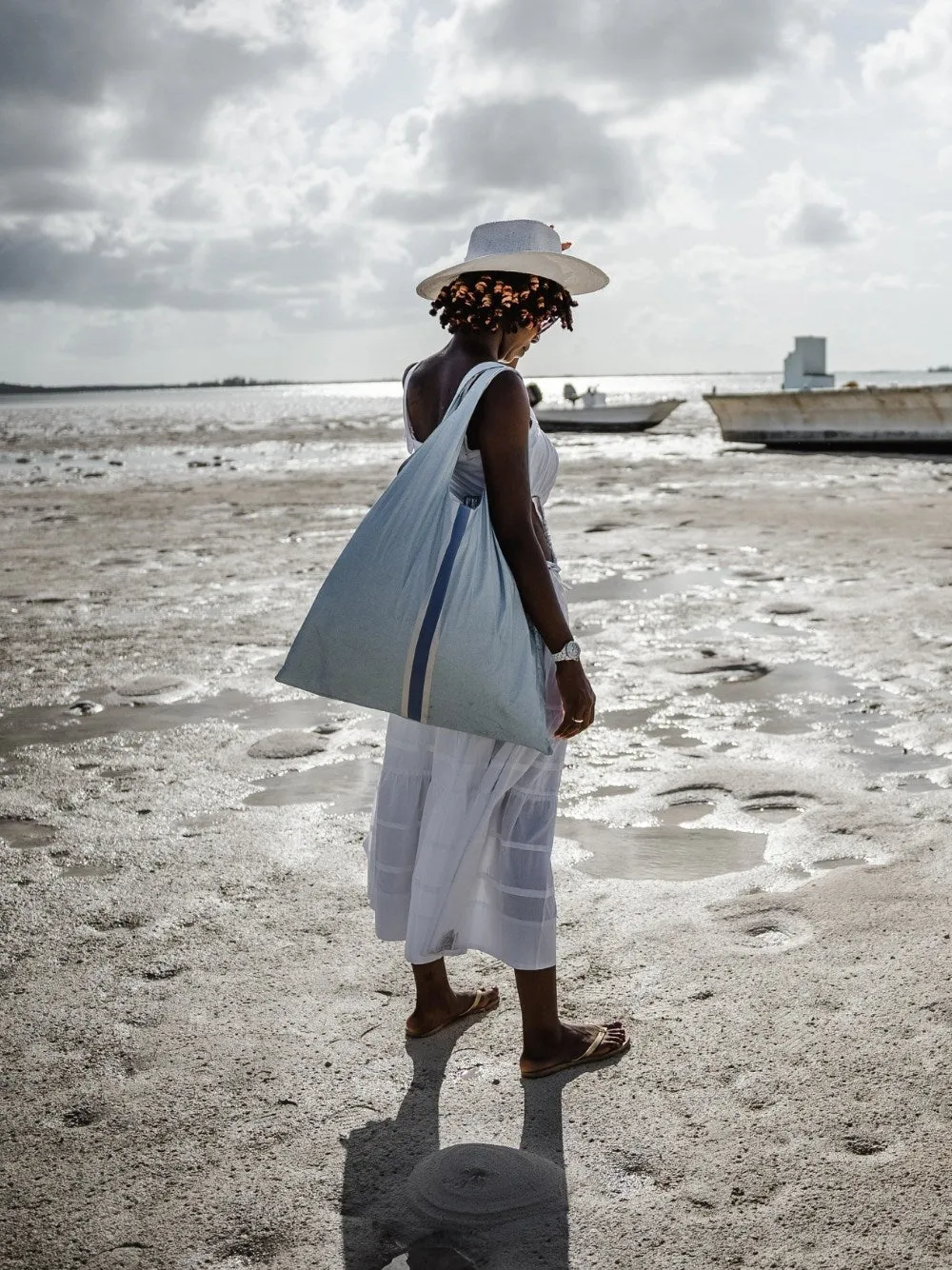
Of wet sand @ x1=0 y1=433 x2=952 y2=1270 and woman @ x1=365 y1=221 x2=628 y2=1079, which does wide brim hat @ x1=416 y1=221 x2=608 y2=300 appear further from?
wet sand @ x1=0 y1=433 x2=952 y2=1270

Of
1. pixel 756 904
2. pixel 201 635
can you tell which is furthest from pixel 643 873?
pixel 201 635

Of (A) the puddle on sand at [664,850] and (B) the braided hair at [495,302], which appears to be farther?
(A) the puddle on sand at [664,850]

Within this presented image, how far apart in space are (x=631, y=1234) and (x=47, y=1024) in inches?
57.4

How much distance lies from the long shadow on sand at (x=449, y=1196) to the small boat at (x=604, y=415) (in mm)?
30711

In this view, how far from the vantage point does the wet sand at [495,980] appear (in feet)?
6.70

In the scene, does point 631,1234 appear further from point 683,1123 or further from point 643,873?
point 643,873

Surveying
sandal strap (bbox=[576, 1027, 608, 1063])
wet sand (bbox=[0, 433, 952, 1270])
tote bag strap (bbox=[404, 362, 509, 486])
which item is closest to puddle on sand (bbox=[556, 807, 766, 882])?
wet sand (bbox=[0, 433, 952, 1270])

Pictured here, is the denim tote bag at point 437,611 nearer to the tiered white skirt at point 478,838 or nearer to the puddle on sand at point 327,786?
the tiered white skirt at point 478,838

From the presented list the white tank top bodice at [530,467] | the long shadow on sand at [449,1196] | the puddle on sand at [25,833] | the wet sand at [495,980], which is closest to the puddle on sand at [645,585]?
the wet sand at [495,980]

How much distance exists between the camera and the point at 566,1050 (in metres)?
2.51

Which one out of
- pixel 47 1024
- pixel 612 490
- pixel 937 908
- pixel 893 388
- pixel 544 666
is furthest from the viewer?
pixel 893 388

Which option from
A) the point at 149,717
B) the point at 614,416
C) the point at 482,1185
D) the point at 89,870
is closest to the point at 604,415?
the point at 614,416

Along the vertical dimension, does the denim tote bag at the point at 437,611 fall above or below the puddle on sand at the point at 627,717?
above

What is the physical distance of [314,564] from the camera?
962cm
